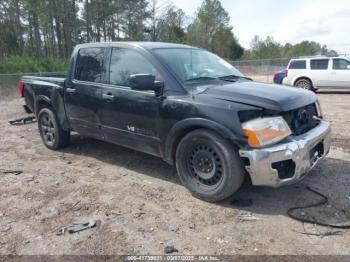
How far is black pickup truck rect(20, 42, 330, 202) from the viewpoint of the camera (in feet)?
11.0

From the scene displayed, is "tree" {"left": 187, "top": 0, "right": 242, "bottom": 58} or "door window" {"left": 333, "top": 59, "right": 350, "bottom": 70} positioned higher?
"tree" {"left": 187, "top": 0, "right": 242, "bottom": 58}

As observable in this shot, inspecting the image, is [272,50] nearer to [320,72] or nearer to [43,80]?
[320,72]

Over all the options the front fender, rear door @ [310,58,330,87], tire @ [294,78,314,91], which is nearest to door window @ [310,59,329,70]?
rear door @ [310,58,330,87]

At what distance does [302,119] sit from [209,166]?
124cm

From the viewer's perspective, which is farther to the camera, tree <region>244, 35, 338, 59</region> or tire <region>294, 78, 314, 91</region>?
tree <region>244, 35, 338, 59</region>

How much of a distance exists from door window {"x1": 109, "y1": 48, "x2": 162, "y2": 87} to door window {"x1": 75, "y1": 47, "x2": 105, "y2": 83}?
283mm

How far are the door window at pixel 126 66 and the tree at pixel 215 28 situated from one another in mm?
53286

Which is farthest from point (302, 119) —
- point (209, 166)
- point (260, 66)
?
point (260, 66)

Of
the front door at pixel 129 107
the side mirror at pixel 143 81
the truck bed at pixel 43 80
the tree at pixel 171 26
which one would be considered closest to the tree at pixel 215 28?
the tree at pixel 171 26

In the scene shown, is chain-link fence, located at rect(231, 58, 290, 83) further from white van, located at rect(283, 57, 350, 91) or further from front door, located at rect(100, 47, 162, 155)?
front door, located at rect(100, 47, 162, 155)

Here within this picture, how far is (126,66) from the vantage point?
4.48 m

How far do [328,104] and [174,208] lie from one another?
30.9ft

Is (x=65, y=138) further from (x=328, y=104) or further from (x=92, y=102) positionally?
(x=328, y=104)

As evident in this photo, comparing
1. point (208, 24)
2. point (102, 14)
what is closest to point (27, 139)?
point (102, 14)
